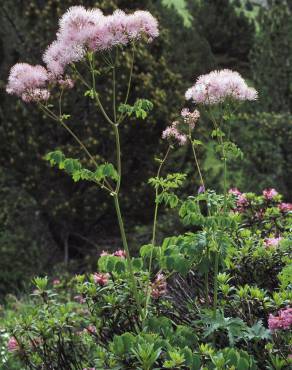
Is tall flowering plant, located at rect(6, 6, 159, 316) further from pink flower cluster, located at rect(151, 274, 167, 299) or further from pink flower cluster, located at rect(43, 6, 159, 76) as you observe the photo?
pink flower cluster, located at rect(151, 274, 167, 299)

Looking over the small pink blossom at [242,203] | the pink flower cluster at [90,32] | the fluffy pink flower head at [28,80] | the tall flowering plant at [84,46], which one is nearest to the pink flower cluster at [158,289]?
the tall flowering plant at [84,46]

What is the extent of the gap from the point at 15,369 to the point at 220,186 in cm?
574

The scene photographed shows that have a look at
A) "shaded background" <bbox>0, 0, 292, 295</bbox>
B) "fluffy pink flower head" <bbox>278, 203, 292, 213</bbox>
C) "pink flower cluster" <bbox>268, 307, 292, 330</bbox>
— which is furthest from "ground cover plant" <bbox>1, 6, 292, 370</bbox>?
"shaded background" <bbox>0, 0, 292, 295</bbox>

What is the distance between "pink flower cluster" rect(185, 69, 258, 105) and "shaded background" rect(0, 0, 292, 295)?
5.90 meters

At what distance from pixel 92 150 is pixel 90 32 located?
643 centimetres

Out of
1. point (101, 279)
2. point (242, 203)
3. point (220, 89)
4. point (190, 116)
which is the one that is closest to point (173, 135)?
point (190, 116)

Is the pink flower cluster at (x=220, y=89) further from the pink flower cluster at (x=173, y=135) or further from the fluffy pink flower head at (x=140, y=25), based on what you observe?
the pink flower cluster at (x=173, y=135)

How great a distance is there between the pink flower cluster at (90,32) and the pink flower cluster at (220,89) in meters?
0.39

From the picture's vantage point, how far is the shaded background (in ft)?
31.1

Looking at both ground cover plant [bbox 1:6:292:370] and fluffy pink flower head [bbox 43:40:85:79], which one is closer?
ground cover plant [bbox 1:6:292:370]

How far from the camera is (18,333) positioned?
3848 mm

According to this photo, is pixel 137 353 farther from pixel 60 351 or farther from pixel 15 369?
pixel 15 369

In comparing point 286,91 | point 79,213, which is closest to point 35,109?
point 79,213

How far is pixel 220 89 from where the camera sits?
122 inches
